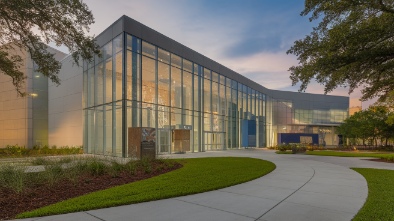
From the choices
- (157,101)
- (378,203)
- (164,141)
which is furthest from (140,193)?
(164,141)

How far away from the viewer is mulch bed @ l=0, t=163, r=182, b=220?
6156mm

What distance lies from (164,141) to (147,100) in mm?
4829

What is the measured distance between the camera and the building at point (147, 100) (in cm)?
2259

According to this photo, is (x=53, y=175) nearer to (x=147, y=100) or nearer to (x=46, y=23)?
(x=46, y=23)

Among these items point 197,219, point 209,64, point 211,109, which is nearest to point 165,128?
point 211,109

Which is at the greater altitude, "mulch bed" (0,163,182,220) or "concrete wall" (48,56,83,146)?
"concrete wall" (48,56,83,146)

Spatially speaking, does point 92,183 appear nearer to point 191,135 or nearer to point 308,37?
point 308,37

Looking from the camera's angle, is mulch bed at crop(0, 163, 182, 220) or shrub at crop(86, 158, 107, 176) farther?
shrub at crop(86, 158, 107, 176)

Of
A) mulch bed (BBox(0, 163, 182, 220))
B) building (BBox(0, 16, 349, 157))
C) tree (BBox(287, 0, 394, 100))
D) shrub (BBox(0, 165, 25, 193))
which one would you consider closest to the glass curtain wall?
building (BBox(0, 16, 349, 157))

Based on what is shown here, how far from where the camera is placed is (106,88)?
24203 millimetres

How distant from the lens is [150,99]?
80.6 feet

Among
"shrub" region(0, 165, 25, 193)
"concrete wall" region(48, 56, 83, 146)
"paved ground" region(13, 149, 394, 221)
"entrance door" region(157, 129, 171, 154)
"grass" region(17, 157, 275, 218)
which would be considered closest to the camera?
"paved ground" region(13, 149, 394, 221)

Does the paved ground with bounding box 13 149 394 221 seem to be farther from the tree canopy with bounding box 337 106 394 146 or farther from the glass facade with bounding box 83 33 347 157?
the tree canopy with bounding box 337 106 394 146

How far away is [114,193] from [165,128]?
19333 millimetres
